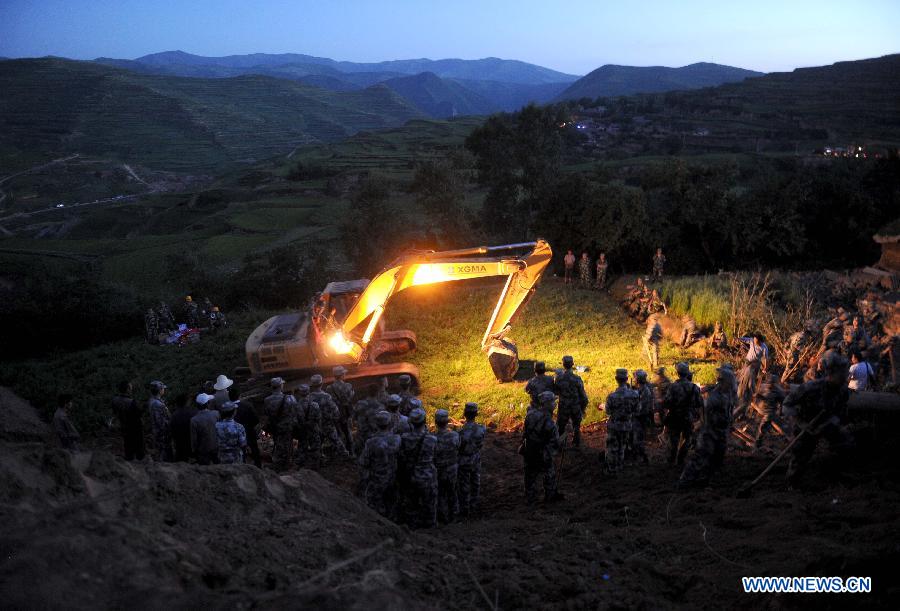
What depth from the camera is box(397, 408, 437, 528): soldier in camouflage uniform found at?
8164 millimetres

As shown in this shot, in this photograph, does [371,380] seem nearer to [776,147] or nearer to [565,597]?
[565,597]

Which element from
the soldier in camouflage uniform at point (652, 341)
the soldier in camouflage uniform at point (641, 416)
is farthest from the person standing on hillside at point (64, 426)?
the soldier in camouflage uniform at point (652, 341)

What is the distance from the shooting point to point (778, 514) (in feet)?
22.2

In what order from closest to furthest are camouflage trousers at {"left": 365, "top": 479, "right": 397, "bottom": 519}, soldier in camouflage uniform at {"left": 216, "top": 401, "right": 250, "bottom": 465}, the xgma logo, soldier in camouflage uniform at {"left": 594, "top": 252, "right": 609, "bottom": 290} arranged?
camouflage trousers at {"left": 365, "top": 479, "right": 397, "bottom": 519} < soldier in camouflage uniform at {"left": 216, "top": 401, "right": 250, "bottom": 465} < the xgma logo < soldier in camouflage uniform at {"left": 594, "top": 252, "right": 609, "bottom": 290}

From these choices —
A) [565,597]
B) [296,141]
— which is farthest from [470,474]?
[296,141]

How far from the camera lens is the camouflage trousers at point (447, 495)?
8414 mm

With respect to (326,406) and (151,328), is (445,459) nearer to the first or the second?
(326,406)

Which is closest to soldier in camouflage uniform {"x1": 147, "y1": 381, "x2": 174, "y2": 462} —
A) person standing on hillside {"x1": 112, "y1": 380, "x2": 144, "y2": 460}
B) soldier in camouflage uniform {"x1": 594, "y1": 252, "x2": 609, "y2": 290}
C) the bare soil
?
person standing on hillside {"x1": 112, "y1": 380, "x2": 144, "y2": 460}

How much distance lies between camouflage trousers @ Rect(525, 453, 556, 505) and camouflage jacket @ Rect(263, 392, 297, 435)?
442 cm

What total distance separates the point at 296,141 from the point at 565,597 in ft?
388

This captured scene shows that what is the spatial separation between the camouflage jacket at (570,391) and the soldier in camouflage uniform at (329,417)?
4195 mm

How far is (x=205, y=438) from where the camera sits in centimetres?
914

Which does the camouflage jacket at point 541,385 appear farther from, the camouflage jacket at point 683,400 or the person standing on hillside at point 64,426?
the person standing on hillside at point 64,426

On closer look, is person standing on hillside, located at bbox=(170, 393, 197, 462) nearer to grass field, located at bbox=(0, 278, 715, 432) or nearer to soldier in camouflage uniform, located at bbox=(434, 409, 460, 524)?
soldier in camouflage uniform, located at bbox=(434, 409, 460, 524)
